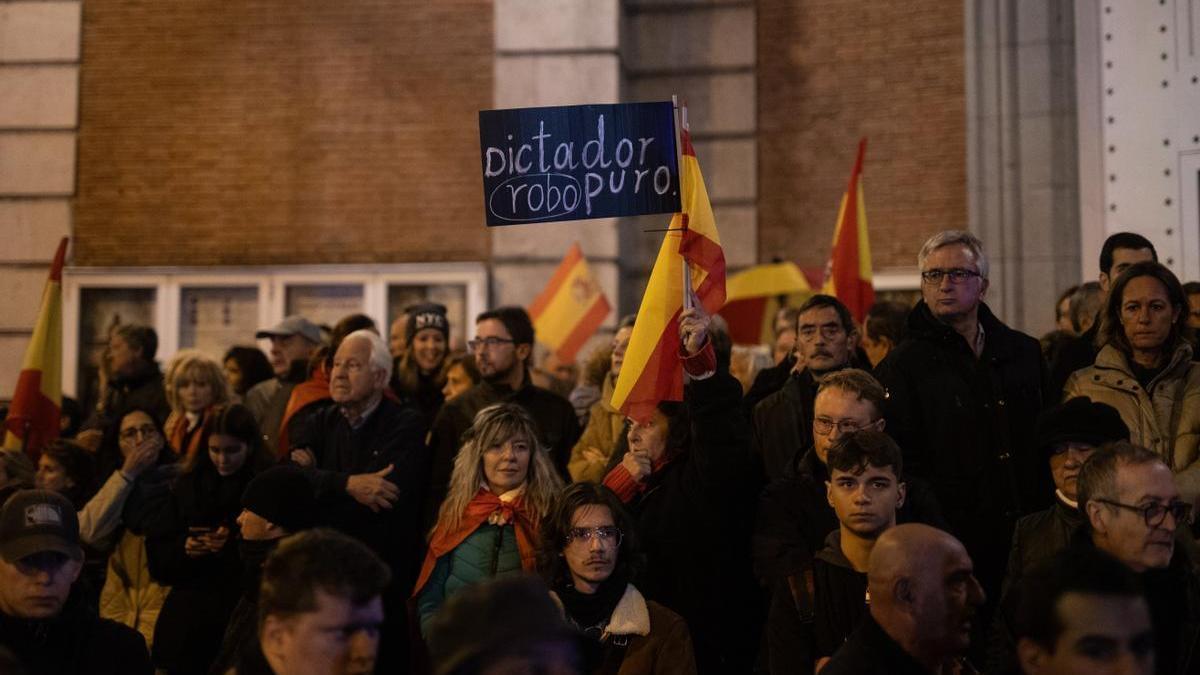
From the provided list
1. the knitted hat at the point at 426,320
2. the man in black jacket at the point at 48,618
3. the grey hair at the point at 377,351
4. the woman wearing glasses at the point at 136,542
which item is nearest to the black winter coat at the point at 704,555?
the grey hair at the point at 377,351

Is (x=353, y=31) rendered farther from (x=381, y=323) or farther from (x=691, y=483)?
(x=691, y=483)

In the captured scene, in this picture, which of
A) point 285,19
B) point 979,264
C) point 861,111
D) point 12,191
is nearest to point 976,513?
point 979,264

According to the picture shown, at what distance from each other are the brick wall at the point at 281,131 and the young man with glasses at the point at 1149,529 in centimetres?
800

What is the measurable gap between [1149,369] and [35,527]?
413 centimetres

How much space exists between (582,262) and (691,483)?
195 inches

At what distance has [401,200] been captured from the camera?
12031 mm

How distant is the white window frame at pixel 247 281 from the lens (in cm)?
1181

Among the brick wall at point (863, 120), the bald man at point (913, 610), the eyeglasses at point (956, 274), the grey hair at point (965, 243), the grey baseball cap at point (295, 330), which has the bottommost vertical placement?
the bald man at point (913, 610)

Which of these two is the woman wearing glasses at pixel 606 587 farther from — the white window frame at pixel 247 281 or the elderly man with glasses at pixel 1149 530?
the white window frame at pixel 247 281

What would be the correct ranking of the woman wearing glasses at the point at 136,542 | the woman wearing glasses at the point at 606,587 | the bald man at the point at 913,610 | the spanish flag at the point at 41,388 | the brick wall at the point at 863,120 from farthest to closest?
the brick wall at the point at 863,120 → the spanish flag at the point at 41,388 → the woman wearing glasses at the point at 136,542 → the woman wearing glasses at the point at 606,587 → the bald man at the point at 913,610

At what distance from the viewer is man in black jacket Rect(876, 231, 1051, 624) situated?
5531mm

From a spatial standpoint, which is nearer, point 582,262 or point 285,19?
point 582,262

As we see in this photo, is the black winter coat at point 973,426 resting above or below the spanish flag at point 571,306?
below

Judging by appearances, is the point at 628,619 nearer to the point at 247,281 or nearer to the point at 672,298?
the point at 672,298
